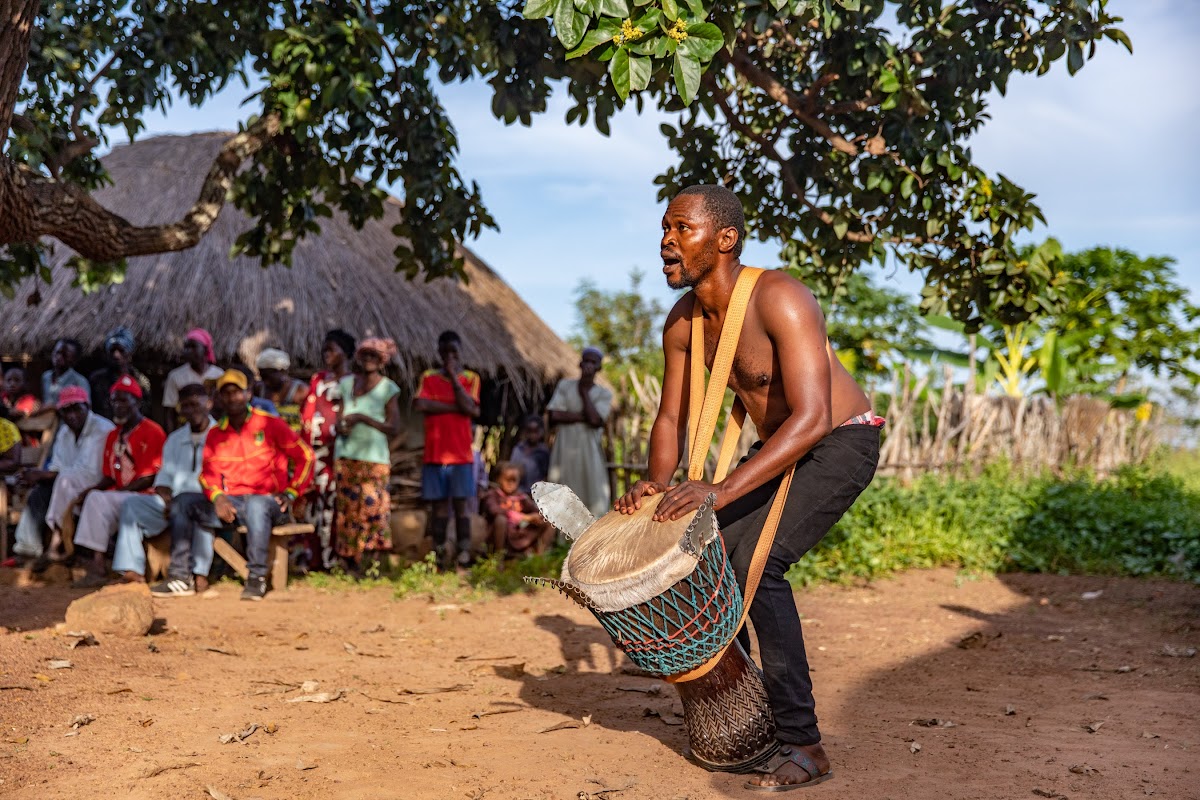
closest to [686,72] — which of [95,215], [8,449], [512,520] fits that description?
[95,215]

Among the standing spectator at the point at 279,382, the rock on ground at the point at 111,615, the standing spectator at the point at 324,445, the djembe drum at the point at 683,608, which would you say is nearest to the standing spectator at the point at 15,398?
the standing spectator at the point at 279,382

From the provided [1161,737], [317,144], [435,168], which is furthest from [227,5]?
[1161,737]

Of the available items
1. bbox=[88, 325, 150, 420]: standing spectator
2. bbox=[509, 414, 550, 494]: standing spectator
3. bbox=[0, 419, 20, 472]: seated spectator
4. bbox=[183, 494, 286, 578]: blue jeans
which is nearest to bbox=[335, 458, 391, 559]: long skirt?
bbox=[183, 494, 286, 578]: blue jeans

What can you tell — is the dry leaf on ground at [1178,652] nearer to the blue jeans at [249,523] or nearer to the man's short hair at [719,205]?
the man's short hair at [719,205]

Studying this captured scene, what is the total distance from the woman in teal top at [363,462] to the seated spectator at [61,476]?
1707 mm

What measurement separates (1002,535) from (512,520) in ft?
13.1

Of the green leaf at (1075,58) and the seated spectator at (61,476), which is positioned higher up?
the green leaf at (1075,58)

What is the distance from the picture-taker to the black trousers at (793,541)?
3.40m

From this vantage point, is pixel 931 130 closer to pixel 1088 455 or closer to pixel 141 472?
pixel 141 472

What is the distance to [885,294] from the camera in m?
20.6

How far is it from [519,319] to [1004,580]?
6761 millimetres

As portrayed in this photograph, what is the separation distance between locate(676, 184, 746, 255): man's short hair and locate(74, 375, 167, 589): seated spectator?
5267mm

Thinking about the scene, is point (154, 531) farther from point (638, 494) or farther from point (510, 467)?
point (638, 494)

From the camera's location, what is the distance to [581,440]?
9.55 metres
